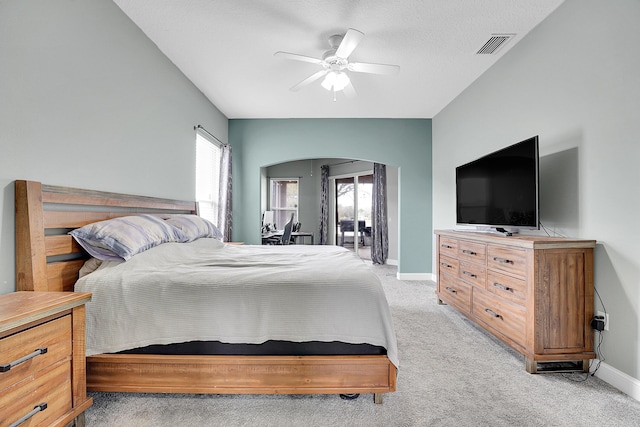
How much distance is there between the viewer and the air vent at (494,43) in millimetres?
2695

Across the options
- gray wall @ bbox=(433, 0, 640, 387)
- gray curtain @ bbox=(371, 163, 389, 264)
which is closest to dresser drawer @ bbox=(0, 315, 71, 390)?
gray wall @ bbox=(433, 0, 640, 387)

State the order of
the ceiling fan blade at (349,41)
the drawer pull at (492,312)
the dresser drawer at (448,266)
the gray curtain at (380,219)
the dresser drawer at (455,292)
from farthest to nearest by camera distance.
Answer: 1. the gray curtain at (380,219)
2. the dresser drawer at (448,266)
3. the dresser drawer at (455,292)
4. the drawer pull at (492,312)
5. the ceiling fan blade at (349,41)

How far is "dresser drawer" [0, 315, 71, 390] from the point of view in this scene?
3.59 feet

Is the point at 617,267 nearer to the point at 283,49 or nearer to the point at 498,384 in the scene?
the point at 498,384

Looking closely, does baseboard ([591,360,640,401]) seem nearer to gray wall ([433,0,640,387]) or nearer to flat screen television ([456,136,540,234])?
gray wall ([433,0,640,387])

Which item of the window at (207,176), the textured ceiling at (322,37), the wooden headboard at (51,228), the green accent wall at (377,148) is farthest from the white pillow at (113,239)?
the green accent wall at (377,148)

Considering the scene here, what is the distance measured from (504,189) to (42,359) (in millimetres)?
3268

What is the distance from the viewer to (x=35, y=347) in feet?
3.98

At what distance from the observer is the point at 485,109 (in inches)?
135

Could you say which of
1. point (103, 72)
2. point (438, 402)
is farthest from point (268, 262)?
point (103, 72)

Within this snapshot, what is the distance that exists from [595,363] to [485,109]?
2.64 m

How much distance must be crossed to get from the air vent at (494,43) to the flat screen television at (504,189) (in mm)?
1049

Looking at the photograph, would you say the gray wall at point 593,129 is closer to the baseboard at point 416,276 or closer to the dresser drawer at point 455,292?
the dresser drawer at point 455,292

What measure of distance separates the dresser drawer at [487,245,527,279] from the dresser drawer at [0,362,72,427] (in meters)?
2.76
